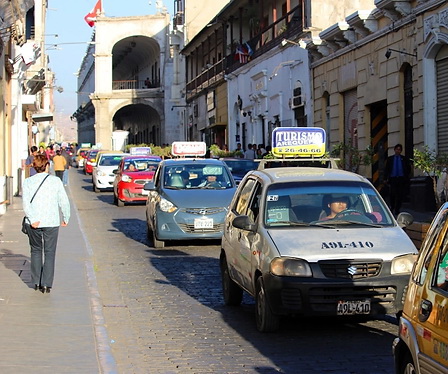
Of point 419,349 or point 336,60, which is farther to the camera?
point 336,60

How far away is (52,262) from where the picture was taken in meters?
11.8

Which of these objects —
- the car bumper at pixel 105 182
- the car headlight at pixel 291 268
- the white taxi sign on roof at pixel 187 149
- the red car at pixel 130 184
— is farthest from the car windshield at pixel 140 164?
the car headlight at pixel 291 268

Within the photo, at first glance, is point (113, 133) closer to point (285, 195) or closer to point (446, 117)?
point (446, 117)

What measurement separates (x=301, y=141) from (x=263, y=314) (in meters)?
10.7

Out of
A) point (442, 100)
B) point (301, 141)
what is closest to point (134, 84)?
point (442, 100)

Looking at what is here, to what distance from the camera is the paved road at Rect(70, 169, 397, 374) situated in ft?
26.7

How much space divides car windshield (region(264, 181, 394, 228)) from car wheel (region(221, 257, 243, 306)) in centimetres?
139

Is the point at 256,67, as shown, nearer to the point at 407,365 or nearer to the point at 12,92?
the point at 12,92

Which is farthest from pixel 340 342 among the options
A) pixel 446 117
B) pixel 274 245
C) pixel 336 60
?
pixel 336 60

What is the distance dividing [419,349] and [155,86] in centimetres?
8214

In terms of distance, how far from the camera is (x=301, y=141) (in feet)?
64.5

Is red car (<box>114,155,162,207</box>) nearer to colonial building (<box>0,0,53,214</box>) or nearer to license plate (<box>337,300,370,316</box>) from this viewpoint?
colonial building (<box>0,0,53,214</box>)

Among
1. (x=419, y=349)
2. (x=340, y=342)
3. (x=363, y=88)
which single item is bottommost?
(x=340, y=342)

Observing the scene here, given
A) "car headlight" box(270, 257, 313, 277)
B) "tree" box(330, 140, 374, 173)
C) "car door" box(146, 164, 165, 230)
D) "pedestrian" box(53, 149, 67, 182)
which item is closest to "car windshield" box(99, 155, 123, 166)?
"pedestrian" box(53, 149, 67, 182)
